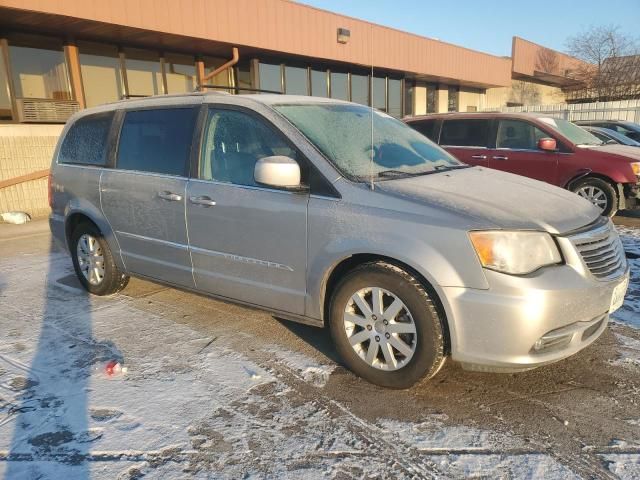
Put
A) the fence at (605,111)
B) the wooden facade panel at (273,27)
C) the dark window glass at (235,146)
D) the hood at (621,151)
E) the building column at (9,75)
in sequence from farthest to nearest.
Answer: the fence at (605,111) → the building column at (9,75) → the wooden facade panel at (273,27) → the hood at (621,151) → the dark window glass at (235,146)

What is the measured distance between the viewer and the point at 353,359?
2.94m

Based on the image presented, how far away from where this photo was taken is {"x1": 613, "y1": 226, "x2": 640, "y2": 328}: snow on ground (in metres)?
3.74

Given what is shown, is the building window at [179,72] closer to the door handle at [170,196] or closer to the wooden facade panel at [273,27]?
the wooden facade panel at [273,27]

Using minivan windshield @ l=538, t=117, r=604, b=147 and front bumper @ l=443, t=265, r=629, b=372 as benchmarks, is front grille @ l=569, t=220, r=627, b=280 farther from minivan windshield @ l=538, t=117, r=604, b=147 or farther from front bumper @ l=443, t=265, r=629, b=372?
minivan windshield @ l=538, t=117, r=604, b=147

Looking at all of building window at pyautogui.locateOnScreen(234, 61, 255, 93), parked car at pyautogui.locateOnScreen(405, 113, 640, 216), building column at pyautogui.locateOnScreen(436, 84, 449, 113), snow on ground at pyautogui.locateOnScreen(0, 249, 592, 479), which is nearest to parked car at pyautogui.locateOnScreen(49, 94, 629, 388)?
snow on ground at pyautogui.locateOnScreen(0, 249, 592, 479)

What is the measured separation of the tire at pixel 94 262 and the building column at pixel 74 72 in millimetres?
7271

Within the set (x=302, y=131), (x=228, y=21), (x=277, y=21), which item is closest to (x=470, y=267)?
(x=302, y=131)

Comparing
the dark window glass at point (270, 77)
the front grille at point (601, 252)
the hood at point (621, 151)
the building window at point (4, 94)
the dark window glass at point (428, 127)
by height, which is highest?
the dark window glass at point (270, 77)

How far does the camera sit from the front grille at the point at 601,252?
8.64ft

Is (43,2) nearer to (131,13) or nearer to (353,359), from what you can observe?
(131,13)

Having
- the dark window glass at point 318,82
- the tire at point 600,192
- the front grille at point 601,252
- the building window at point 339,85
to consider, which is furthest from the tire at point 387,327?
the building window at point 339,85

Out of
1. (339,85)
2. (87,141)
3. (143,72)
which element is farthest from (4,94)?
(339,85)

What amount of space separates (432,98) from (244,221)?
19.5 m

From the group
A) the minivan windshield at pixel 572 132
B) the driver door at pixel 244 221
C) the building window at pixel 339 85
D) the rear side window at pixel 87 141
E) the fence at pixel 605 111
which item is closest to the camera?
the driver door at pixel 244 221
